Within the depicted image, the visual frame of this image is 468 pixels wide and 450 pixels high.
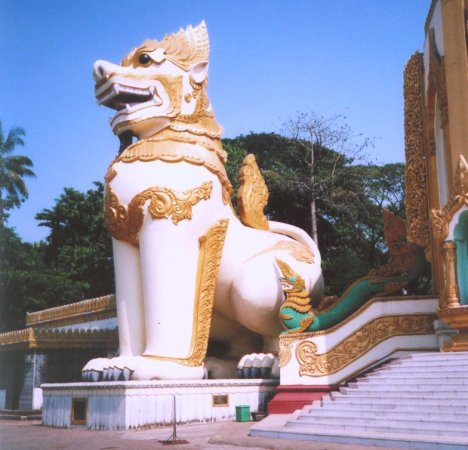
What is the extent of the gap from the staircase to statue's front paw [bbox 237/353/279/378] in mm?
1699

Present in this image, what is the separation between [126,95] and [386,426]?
578 centimetres

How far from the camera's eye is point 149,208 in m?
8.84

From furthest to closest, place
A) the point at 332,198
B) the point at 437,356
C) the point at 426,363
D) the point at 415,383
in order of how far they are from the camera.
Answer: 1. the point at 332,198
2. the point at 437,356
3. the point at 426,363
4. the point at 415,383

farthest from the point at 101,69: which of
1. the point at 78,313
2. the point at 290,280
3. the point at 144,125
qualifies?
the point at 78,313

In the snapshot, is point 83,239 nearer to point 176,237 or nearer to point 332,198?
point 332,198

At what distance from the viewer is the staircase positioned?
19.6ft

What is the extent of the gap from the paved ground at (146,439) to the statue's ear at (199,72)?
502 cm

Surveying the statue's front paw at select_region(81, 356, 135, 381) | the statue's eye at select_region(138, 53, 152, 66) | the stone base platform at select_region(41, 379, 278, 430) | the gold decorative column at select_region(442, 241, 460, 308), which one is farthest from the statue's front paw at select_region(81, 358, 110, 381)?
the gold decorative column at select_region(442, 241, 460, 308)

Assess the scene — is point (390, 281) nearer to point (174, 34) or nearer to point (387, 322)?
point (387, 322)

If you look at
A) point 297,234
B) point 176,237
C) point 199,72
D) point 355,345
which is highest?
point 199,72

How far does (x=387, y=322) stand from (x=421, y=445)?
3358 millimetres

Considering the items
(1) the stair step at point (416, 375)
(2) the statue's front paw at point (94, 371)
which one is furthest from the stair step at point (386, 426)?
(2) the statue's front paw at point (94, 371)

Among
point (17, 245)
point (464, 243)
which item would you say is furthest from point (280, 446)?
point (17, 245)

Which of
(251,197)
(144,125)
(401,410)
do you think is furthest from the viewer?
(251,197)
